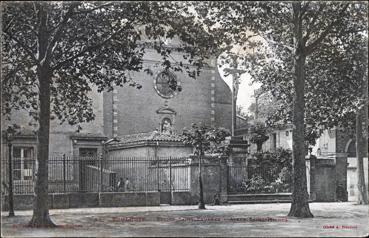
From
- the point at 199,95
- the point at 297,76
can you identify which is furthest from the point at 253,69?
the point at 199,95

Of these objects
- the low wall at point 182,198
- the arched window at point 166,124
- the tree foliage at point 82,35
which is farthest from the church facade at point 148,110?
the tree foliage at point 82,35

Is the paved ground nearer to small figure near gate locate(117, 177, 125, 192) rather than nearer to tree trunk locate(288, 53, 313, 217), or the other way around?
tree trunk locate(288, 53, 313, 217)

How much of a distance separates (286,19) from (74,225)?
31.1ft

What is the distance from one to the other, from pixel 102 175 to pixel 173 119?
1405cm

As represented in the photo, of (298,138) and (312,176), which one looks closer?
(298,138)

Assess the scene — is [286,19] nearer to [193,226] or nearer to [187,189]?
[193,226]

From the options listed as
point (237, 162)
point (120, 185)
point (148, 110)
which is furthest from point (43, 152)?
point (148, 110)

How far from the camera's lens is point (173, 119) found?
38875 mm

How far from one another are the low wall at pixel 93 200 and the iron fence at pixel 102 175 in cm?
75

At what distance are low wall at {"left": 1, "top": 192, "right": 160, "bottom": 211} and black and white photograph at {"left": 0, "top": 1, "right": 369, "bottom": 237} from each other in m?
0.05

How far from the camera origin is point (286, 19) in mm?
18297

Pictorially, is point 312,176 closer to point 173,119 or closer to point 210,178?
point 210,178

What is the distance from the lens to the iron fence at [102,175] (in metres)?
24.1

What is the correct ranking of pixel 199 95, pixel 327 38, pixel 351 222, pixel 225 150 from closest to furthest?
pixel 351 222 < pixel 327 38 < pixel 225 150 < pixel 199 95
